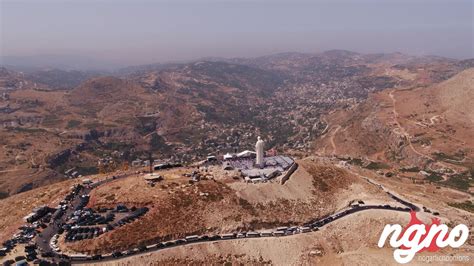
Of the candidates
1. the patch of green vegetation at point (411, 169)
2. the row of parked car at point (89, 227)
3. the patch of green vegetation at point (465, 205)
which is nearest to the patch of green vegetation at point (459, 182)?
the patch of green vegetation at point (411, 169)

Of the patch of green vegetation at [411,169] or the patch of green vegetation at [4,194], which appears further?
the patch of green vegetation at [4,194]

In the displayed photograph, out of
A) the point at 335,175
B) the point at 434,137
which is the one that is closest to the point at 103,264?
the point at 335,175

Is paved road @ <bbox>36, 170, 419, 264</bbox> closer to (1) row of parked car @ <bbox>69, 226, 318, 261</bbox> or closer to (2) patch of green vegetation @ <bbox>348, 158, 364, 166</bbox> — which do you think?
(1) row of parked car @ <bbox>69, 226, 318, 261</bbox>

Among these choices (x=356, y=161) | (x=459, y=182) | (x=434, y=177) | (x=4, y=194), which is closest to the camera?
(x=459, y=182)

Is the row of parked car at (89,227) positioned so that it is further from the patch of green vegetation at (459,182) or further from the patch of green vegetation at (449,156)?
the patch of green vegetation at (449,156)

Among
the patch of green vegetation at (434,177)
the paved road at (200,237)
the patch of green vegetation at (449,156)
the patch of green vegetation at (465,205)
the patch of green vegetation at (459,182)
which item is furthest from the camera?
the patch of green vegetation at (449,156)

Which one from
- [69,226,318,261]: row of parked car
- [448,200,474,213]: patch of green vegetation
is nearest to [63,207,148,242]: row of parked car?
[69,226,318,261]: row of parked car

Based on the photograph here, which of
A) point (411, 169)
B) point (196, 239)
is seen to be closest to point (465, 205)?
point (411, 169)

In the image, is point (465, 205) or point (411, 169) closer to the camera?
point (465, 205)

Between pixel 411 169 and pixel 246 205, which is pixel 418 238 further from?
pixel 411 169
